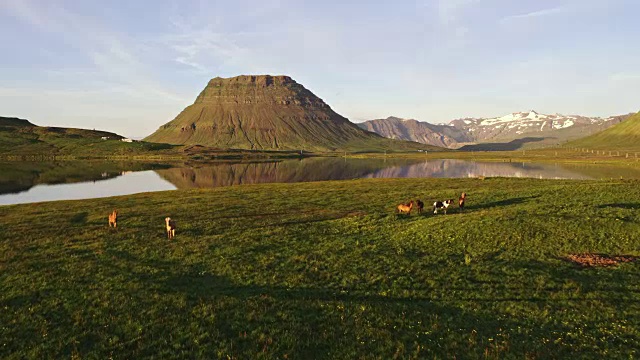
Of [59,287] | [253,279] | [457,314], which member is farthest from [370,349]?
[59,287]

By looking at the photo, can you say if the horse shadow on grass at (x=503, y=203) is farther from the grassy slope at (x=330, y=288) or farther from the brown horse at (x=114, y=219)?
the brown horse at (x=114, y=219)

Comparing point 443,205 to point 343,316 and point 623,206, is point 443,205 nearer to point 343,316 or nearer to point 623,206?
point 623,206

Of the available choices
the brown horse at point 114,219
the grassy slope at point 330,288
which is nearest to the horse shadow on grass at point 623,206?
the grassy slope at point 330,288

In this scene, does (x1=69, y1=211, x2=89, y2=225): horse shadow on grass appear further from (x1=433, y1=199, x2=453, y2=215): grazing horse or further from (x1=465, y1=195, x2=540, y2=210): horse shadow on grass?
(x1=465, y1=195, x2=540, y2=210): horse shadow on grass

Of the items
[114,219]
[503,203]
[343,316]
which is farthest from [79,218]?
[503,203]

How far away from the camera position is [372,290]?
21219mm

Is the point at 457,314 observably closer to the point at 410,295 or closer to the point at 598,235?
the point at 410,295

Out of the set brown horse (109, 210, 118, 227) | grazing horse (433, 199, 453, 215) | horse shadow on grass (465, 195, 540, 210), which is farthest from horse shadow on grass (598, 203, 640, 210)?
brown horse (109, 210, 118, 227)

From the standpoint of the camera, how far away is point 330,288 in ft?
70.5

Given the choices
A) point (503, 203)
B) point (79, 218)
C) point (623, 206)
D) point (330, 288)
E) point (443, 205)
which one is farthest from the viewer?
point (503, 203)

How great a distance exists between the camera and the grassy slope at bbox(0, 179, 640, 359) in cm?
1580

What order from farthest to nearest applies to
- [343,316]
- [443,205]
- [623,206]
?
[443,205], [623,206], [343,316]

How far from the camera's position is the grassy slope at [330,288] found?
51.8 feet

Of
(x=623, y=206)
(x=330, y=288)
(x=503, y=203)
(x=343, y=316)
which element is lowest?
(x=343, y=316)
